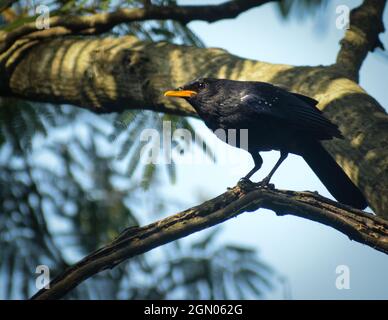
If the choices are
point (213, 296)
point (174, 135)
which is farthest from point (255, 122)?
point (213, 296)

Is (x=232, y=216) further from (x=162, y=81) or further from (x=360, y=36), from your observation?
(x=360, y=36)

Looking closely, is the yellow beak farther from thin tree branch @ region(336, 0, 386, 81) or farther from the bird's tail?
thin tree branch @ region(336, 0, 386, 81)

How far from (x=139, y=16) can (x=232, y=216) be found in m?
2.85

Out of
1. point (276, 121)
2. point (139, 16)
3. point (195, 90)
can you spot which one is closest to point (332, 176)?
point (276, 121)

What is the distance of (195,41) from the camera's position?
7.06m

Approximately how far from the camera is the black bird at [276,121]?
213 inches

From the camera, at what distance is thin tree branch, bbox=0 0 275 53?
6387 millimetres

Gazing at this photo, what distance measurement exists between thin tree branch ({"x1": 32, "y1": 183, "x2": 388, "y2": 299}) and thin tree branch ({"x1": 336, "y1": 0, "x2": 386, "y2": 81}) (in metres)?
2.11

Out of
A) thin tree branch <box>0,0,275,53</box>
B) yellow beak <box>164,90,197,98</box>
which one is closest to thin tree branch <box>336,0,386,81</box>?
thin tree branch <box>0,0,275,53</box>

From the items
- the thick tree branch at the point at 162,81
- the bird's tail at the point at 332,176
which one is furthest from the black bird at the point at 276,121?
the thick tree branch at the point at 162,81

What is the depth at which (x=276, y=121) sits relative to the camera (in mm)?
5574

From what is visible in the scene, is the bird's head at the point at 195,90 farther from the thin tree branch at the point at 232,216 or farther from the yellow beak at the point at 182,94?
the thin tree branch at the point at 232,216
